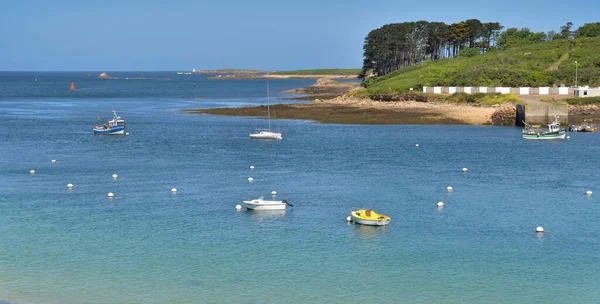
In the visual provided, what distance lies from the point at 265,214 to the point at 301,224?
2.66 meters

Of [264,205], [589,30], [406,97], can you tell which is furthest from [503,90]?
[264,205]

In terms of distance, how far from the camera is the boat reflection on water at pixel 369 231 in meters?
32.6

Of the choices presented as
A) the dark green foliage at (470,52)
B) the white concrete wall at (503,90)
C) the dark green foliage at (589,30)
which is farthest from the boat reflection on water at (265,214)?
the dark green foliage at (589,30)

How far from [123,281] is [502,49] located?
118401 mm

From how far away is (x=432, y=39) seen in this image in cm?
15462

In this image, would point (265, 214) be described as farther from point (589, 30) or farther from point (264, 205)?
A: point (589, 30)

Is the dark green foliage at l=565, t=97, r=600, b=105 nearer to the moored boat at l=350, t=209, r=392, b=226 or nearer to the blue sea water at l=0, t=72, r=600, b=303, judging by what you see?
the blue sea water at l=0, t=72, r=600, b=303

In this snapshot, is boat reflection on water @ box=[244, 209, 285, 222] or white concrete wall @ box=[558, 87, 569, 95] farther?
white concrete wall @ box=[558, 87, 569, 95]

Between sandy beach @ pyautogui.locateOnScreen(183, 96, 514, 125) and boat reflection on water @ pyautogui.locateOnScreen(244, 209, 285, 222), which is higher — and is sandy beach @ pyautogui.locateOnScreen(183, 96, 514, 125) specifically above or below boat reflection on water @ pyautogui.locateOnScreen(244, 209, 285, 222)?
above

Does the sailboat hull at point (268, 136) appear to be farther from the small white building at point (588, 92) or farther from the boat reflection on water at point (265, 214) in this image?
the small white building at point (588, 92)

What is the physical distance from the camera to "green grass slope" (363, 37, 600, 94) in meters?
99.4

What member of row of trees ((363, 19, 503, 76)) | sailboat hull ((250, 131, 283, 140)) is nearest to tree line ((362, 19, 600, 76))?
row of trees ((363, 19, 503, 76))

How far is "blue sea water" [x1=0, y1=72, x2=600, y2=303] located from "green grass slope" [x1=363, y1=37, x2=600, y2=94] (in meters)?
39.5

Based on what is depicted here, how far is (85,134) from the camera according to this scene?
7106cm
